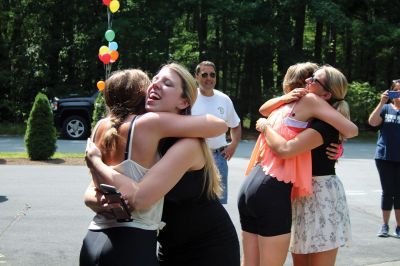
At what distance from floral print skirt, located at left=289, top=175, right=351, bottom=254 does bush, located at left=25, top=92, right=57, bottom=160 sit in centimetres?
1019

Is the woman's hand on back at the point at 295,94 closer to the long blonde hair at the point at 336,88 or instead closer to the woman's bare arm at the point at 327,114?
the woman's bare arm at the point at 327,114

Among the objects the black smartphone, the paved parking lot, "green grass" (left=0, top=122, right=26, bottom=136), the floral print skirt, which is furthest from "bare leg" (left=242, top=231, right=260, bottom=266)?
"green grass" (left=0, top=122, right=26, bottom=136)

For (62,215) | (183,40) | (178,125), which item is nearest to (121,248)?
(178,125)

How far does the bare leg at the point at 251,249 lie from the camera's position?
364 cm

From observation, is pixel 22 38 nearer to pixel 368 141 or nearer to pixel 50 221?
pixel 368 141

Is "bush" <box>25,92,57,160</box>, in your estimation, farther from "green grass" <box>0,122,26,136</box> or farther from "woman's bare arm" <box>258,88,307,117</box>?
"woman's bare arm" <box>258,88,307,117</box>

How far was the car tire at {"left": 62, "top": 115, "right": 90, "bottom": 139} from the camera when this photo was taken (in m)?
18.6

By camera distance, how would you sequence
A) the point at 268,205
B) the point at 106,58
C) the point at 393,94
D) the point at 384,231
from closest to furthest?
the point at 268,205
the point at 393,94
the point at 384,231
the point at 106,58

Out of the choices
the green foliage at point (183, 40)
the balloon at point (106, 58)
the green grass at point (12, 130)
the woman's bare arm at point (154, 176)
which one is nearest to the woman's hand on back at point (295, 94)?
the woman's bare arm at point (154, 176)

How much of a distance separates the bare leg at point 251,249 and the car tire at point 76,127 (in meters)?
15.4

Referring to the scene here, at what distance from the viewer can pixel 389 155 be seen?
6.84 metres

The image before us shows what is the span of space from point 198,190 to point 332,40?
84.7 ft

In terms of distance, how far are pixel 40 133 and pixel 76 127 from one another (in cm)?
547

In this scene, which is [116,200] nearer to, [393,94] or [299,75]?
[299,75]
